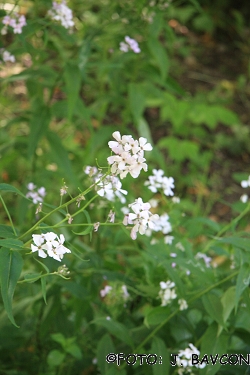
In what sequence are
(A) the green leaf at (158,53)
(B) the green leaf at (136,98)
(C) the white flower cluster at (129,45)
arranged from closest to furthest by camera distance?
(C) the white flower cluster at (129,45) → (A) the green leaf at (158,53) → (B) the green leaf at (136,98)

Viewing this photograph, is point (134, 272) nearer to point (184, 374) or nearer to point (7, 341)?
point (184, 374)

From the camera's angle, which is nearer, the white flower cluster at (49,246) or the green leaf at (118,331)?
the white flower cluster at (49,246)

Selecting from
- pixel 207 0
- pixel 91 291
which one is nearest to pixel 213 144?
pixel 207 0

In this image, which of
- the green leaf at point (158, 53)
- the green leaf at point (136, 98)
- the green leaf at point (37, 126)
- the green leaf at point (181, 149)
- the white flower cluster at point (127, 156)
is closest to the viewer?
the white flower cluster at point (127, 156)

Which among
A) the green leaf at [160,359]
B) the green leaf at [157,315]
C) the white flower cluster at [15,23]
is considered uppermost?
the white flower cluster at [15,23]

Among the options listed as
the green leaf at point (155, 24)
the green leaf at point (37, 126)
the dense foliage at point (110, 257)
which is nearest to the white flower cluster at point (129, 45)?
the dense foliage at point (110, 257)

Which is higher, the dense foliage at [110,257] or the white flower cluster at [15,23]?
the white flower cluster at [15,23]

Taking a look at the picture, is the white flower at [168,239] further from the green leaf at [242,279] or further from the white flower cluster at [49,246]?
the white flower cluster at [49,246]
